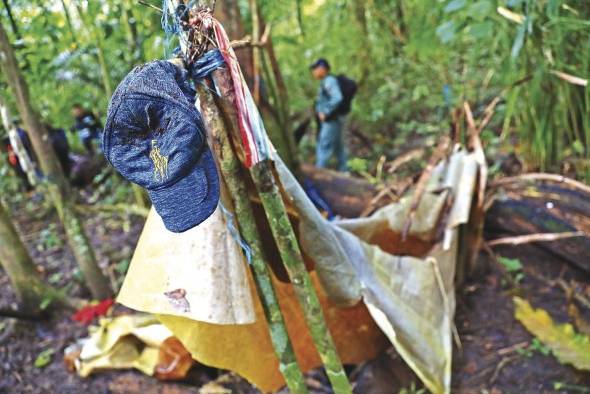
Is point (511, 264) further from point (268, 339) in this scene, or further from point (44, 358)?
point (44, 358)

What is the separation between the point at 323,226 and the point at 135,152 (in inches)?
35.9

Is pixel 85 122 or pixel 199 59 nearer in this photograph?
pixel 199 59

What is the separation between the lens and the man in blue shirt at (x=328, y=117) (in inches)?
217

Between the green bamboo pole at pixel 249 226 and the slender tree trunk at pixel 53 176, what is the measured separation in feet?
6.19

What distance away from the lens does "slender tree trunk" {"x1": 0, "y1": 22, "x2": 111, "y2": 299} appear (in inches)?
106

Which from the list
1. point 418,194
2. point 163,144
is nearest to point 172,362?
point 418,194

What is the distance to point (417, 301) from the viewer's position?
7.57 feet

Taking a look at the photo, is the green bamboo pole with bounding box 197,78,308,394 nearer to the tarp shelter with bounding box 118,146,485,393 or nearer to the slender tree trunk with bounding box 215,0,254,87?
the tarp shelter with bounding box 118,146,485,393

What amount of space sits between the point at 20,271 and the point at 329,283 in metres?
2.36

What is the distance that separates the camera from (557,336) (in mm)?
2561

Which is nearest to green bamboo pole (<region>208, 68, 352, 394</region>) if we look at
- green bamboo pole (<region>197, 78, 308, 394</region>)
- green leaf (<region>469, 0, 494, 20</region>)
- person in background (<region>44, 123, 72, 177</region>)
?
green bamboo pole (<region>197, 78, 308, 394</region>)

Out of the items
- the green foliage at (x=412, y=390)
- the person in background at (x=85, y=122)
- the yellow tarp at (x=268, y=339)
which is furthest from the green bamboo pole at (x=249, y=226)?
the person in background at (x=85, y=122)

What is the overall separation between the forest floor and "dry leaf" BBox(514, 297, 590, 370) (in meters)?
0.12

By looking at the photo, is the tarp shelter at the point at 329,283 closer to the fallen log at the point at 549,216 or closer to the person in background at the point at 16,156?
the fallen log at the point at 549,216
